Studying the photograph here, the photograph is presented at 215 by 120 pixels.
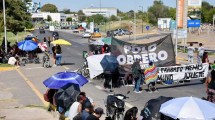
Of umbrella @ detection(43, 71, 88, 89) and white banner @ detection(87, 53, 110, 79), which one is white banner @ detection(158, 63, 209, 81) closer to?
white banner @ detection(87, 53, 110, 79)

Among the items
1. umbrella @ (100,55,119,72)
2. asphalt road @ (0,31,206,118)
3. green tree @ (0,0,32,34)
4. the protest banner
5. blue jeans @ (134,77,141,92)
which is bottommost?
asphalt road @ (0,31,206,118)

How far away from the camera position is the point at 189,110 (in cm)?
863

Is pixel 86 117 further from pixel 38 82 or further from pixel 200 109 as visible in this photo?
pixel 38 82

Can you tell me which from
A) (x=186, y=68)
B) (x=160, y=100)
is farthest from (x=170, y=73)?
(x=160, y=100)

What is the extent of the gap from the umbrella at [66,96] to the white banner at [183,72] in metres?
Answer: 7.36

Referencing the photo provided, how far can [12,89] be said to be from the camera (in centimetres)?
1817

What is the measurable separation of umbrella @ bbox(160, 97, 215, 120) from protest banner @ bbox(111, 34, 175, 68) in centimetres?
944

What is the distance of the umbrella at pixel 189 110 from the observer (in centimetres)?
849

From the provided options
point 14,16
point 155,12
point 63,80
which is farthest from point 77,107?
point 155,12

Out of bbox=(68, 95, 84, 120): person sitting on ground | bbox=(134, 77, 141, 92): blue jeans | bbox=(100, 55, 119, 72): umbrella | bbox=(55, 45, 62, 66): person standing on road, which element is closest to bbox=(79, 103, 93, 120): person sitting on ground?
bbox=(68, 95, 84, 120): person sitting on ground

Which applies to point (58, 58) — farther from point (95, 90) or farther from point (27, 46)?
point (95, 90)

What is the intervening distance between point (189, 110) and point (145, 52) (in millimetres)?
10264

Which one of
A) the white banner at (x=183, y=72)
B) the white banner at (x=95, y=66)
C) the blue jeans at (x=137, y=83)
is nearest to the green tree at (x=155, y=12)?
the white banner at (x=183, y=72)

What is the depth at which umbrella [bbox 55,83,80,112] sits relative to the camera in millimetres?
10817
